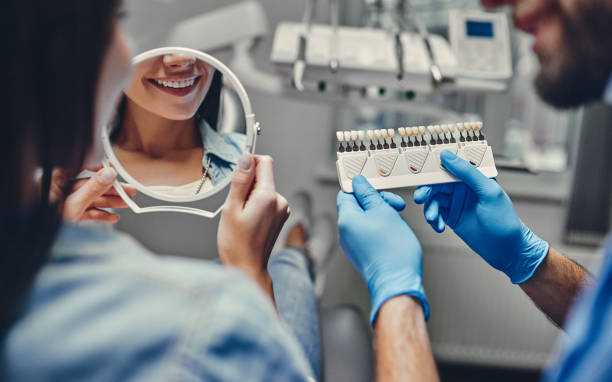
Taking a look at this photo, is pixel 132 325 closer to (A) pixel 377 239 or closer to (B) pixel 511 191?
(A) pixel 377 239

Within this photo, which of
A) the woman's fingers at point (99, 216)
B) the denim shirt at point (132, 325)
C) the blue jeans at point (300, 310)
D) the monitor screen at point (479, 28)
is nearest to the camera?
the denim shirt at point (132, 325)

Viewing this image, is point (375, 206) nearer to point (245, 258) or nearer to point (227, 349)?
point (245, 258)

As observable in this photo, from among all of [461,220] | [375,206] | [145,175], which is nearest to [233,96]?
[145,175]

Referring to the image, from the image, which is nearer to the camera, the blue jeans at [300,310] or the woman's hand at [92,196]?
the woman's hand at [92,196]

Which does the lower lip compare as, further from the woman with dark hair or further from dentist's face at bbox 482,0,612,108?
dentist's face at bbox 482,0,612,108

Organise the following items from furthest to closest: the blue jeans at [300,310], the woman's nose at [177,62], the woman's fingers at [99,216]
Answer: the blue jeans at [300,310]
the woman's fingers at [99,216]
the woman's nose at [177,62]

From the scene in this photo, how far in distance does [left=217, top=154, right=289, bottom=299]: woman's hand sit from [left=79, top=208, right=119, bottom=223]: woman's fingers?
8.4 inches

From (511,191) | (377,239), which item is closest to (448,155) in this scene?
(377,239)

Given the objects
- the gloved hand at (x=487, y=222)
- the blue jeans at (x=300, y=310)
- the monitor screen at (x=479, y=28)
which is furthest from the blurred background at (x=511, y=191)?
the gloved hand at (x=487, y=222)

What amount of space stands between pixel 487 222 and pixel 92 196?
25.4 inches

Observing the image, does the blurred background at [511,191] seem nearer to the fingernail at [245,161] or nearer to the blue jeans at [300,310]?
the blue jeans at [300,310]

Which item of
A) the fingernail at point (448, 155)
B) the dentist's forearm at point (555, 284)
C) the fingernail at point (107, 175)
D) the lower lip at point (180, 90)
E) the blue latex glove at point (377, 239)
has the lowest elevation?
the dentist's forearm at point (555, 284)

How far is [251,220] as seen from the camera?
0.56 metres

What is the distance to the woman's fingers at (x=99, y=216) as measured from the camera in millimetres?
662
